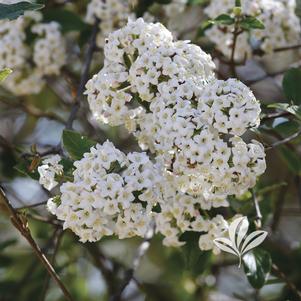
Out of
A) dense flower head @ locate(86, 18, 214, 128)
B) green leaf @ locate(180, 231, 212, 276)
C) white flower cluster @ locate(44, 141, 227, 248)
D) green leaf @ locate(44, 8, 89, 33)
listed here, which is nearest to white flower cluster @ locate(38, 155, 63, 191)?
white flower cluster @ locate(44, 141, 227, 248)

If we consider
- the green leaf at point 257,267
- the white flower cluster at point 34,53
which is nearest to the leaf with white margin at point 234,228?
the green leaf at point 257,267

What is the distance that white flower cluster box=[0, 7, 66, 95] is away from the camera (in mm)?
3330

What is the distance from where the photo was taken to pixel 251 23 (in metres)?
2.77

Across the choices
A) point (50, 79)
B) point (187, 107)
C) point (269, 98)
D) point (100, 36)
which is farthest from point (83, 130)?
point (187, 107)

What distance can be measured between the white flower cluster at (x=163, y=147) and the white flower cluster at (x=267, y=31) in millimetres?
891

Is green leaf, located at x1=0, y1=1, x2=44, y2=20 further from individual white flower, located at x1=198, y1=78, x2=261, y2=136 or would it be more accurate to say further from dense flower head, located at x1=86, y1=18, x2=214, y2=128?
individual white flower, located at x1=198, y1=78, x2=261, y2=136

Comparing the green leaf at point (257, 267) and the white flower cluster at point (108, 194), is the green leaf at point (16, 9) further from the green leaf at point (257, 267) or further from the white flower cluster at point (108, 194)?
the green leaf at point (257, 267)

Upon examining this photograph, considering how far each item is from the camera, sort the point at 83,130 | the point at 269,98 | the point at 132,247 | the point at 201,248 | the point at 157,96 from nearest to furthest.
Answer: the point at 157,96 → the point at 201,248 → the point at 83,130 → the point at 132,247 → the point at 269,98

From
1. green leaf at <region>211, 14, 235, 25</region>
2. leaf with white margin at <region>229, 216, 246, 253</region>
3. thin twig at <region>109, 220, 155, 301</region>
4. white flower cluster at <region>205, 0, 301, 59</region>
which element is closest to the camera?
leaf with white margin at <region>229, 216, 246, 253</region>

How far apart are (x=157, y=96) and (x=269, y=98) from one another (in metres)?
2.44

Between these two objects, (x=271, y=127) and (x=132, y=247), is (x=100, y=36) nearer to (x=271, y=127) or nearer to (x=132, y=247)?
(x=271, y=127)

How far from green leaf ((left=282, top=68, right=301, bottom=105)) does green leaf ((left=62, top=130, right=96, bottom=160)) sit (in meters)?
0.81

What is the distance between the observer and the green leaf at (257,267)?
2.49 m

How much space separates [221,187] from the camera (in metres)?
2.17
